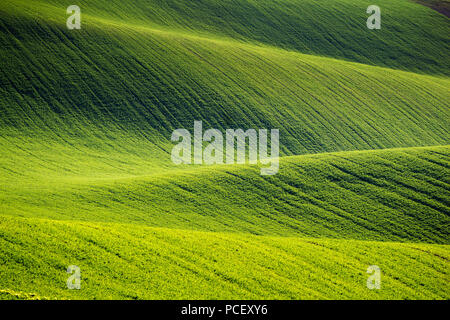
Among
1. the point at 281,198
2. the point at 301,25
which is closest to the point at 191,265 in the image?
the point at 281,198

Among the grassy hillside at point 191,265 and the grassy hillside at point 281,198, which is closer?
the grassy hillside at point 191,265

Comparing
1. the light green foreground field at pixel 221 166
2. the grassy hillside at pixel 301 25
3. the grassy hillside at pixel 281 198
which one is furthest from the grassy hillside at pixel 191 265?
the grassy hillside at pixel 301 25

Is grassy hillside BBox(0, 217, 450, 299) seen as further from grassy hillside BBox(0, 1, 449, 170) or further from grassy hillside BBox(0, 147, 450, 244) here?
grassy hillside BBox(0, 1, 449, 170)

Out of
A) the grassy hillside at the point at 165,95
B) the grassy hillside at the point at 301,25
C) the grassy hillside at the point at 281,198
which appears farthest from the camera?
the grassy hillside at the point at 301,25

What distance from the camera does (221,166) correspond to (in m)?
28.8

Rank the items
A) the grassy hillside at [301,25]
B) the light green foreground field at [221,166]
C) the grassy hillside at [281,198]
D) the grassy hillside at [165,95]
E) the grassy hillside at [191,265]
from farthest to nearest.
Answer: the grassy hillside at [301,25], the grassy hillside at [165,95], the grassy hillside at [281,198], the light green foreground field at [221,166], the grassy hillside at [191,265]

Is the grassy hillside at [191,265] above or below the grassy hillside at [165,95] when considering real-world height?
below

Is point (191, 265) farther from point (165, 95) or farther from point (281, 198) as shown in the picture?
point (165, 95)

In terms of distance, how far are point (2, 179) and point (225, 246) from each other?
18.0 meters

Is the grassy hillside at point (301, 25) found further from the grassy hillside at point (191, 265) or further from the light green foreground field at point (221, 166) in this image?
the grassy hillside at point (191, 265)

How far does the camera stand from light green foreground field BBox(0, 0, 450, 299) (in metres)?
13.7

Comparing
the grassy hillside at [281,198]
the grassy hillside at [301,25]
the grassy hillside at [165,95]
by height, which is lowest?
the grassy hillside at [281,198]

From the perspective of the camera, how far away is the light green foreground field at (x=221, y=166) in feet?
45.0

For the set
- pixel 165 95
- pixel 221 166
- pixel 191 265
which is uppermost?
pixel 165 95
